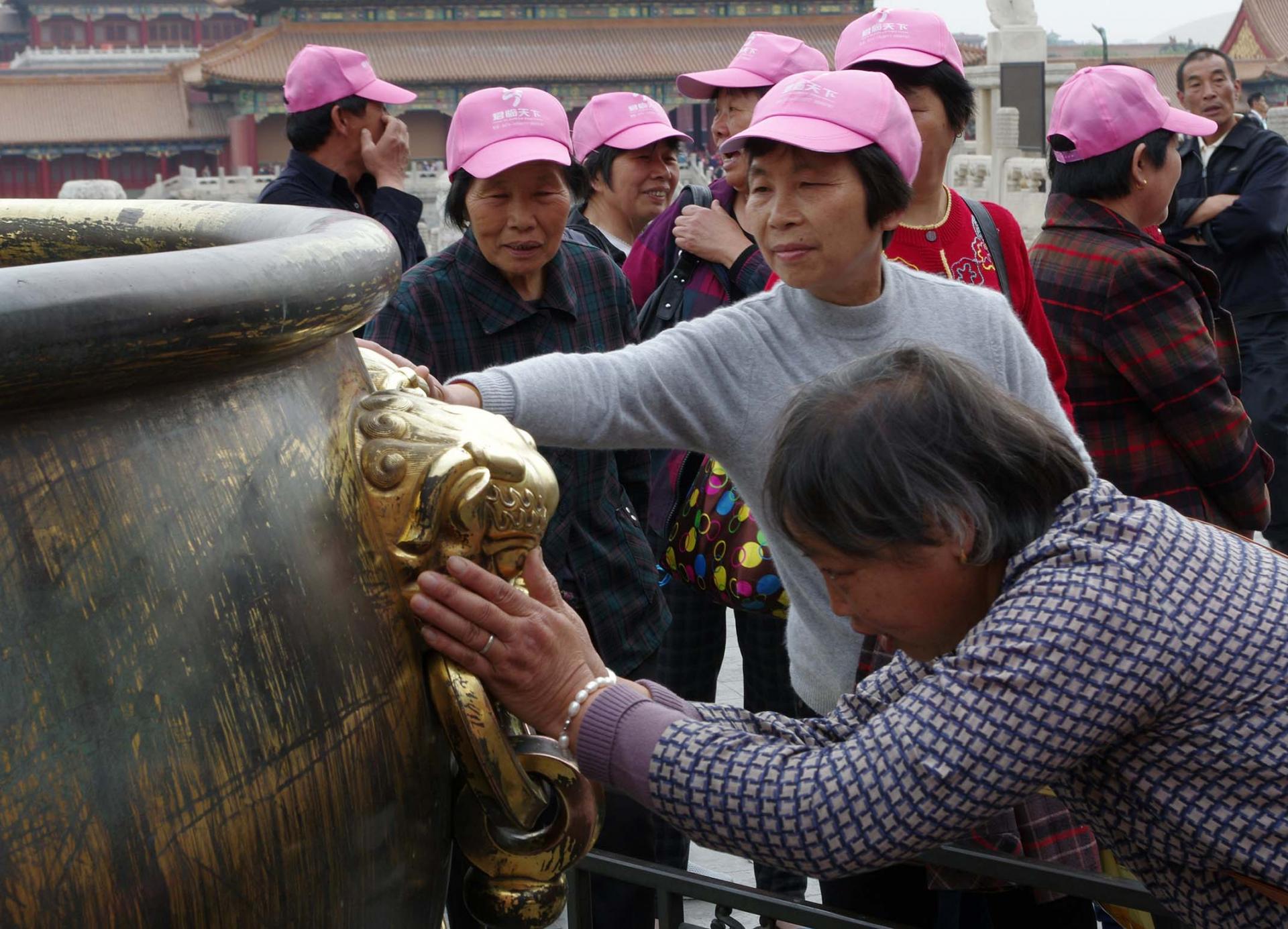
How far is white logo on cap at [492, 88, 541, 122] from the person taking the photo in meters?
2.33

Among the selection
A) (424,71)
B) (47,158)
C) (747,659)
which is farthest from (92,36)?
(747,659)

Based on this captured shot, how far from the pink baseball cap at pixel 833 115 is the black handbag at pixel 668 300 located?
0.97 m

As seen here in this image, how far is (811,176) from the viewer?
171cm

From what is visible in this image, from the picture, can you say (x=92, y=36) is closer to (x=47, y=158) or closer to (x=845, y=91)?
(x=47, y=158)

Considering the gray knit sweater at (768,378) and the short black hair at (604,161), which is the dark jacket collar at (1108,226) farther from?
the short black hair at (604,161)

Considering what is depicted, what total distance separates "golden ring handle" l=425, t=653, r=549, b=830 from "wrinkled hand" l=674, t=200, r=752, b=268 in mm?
1696

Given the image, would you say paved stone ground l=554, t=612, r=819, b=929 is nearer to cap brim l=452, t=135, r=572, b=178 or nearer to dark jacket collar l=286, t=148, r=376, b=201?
cap brim l=452, t=135, r=572, b=178

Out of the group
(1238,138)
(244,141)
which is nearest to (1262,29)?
(244,141)

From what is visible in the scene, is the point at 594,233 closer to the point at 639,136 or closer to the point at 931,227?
the point at 639,136

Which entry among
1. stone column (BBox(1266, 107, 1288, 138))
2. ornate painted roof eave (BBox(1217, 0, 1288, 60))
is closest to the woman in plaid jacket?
stone column (BBox(1266, 107, 1288, 138))

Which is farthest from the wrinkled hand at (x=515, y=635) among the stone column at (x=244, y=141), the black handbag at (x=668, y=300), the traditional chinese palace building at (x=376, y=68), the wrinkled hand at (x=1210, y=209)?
the stone column at (x=244, y=141)

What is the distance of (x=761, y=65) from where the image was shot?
307cm

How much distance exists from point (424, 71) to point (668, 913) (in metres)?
24.7

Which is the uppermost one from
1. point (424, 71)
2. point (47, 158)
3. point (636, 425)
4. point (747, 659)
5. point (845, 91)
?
point (845, 91)
